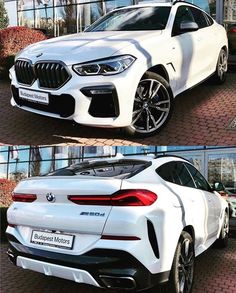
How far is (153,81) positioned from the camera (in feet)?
16.6

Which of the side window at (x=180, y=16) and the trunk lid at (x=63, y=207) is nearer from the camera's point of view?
the trunk lid at (x=63, y=207)

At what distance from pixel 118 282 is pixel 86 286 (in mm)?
1289

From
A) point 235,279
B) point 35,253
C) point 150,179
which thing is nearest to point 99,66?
point 150,179

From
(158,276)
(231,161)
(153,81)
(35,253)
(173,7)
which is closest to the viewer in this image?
(158,276)

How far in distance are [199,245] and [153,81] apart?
2226mm

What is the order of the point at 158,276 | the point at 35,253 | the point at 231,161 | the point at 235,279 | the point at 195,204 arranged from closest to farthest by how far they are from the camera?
the point at 158,276
the point at 35,253
the point at 195,204
the point at 235,279
the point at 231,161

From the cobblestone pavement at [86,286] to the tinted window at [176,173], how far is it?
3.84 feet

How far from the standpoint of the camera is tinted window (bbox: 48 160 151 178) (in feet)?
11.4

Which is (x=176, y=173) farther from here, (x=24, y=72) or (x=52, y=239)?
(x=24, y=72)

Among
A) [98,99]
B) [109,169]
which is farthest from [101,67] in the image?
[109,169]

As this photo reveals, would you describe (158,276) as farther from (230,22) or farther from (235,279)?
(230,22)

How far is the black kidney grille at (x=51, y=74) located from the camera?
184 inches

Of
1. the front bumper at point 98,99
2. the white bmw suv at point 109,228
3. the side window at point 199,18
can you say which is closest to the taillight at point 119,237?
the white bmw suv at point 109,228

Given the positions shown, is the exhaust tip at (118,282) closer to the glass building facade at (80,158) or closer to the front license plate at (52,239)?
the front license plate at (52,239)
